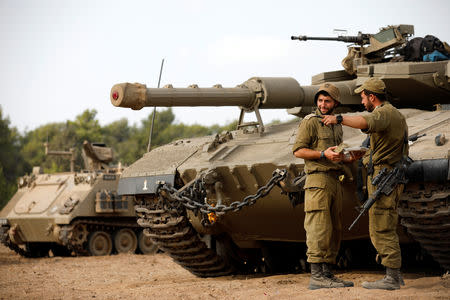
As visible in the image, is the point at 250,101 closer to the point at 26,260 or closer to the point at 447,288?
the point at 447,288

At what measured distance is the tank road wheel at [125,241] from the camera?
16.3 meters

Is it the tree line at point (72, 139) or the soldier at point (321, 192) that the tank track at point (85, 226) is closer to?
the soldier at point (321, 192)

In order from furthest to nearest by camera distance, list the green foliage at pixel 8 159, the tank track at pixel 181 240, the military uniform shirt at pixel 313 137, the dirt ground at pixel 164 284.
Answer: the green foliage at pixel 8 159 → the tank track at pixel 181 240 → the military uniform shirt at pixel 313 137 → the dirt ground at pixel 164 284

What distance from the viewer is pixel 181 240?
8.84 meters

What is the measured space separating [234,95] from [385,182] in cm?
304

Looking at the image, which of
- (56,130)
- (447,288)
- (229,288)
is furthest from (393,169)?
(56,130)

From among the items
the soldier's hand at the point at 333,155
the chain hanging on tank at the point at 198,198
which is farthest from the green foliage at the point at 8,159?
the soldier's hand at the point at 333,155

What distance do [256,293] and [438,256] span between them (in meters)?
1.85

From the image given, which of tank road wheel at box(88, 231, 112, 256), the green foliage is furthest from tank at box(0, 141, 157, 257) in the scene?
the green foliage

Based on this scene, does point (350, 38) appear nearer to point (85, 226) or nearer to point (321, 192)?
point (321, 192)

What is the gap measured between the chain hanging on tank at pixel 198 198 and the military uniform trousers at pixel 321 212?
0.95 m

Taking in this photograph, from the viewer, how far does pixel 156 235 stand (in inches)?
351

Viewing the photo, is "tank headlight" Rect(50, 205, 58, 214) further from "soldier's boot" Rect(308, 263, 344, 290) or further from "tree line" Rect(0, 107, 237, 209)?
"tree line" Rect(0, 107, 237, 209)

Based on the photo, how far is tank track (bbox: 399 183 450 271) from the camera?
6297mm
